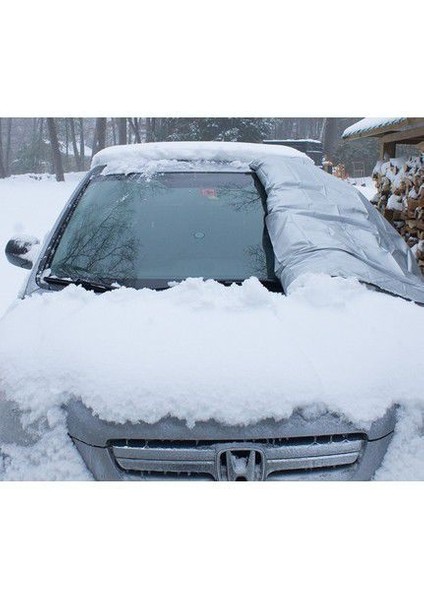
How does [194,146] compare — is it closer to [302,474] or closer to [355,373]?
[355,373]

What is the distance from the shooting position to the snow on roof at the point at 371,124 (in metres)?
3.68

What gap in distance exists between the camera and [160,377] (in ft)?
4.87

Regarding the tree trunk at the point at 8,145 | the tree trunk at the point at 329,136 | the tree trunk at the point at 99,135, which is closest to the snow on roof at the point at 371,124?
the tree trunk at the point at 329,136

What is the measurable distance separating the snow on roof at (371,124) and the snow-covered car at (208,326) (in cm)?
137

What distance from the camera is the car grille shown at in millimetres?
1398

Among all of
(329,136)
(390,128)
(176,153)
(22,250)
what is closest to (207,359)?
(22,250)

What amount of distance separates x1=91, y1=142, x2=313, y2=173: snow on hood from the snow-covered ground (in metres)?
0.97

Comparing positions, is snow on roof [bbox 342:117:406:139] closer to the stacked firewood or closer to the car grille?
the stacked firewood

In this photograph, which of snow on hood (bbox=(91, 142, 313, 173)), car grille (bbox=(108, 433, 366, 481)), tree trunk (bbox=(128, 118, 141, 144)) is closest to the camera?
car grille (bbox=(108, 433, 366, 481))

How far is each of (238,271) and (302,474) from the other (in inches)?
33.2

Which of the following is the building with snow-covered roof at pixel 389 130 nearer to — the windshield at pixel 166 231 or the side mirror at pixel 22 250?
the windshield at pixel 166 231

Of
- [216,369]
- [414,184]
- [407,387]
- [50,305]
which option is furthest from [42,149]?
[414,184]

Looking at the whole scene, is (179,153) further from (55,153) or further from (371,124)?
(371,124)

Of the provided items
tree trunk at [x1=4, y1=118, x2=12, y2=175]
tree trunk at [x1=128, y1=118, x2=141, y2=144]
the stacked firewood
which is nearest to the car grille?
tree trunk at [x1=128, y1=118, x2=141, y2=144]
